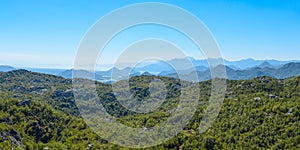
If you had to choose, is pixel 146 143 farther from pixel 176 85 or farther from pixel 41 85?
pixel 41 85

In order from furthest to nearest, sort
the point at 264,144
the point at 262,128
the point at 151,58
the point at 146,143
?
the point at 262,128, the point at 264,144, the point at 146,143, the point at 151,58

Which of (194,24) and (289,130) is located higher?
(194,24)

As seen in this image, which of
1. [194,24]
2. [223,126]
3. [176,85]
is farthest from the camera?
[176,85]

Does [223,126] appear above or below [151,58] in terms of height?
below

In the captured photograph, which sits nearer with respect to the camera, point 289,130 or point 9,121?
point 289,130

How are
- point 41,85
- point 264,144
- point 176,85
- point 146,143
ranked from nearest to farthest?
point 146,143 → point 264,144 → point 176,85 → point 41,85

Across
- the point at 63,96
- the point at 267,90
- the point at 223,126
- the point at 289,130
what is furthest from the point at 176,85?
the point at 289,130

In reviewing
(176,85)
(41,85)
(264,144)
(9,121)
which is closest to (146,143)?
(264,144)

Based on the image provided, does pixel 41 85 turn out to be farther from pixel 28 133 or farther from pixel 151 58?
pixel 151 58

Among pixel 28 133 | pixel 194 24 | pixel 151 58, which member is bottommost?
pixel 28 133

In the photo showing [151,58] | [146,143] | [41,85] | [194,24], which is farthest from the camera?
[41,85]
